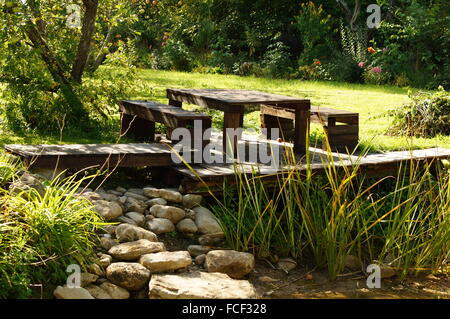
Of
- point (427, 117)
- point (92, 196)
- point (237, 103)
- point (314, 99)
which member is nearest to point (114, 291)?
point (92, 196)

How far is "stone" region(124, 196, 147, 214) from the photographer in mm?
5393

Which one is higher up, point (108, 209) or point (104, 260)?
point (108, 209)

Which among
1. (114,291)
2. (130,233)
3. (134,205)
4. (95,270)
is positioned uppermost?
(134,205)

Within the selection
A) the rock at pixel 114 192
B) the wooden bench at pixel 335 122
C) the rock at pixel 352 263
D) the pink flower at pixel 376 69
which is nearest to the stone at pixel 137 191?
the rock at pixel 114 192

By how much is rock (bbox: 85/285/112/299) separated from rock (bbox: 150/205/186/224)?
3.76ft

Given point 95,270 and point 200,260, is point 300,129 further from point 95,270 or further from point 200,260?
point 95,270

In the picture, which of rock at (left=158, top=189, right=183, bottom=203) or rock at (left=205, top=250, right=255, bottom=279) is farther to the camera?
rock at (left=158, top=189, right=183, bottom=203)

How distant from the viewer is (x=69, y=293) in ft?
13.6

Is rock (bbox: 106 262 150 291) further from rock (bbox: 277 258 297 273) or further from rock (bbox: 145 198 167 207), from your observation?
rock (bbox: 277 258 297 273)

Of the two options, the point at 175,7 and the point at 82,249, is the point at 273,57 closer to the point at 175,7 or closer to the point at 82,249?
the point at 175,7

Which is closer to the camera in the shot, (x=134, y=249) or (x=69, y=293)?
(x=69, y=293)

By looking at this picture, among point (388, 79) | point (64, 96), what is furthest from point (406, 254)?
point (388, 79)

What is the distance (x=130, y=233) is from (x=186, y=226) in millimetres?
580

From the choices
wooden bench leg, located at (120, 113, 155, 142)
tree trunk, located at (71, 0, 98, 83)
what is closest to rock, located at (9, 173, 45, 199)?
wooden bench leg, located at (120, 113, 155, 142)
